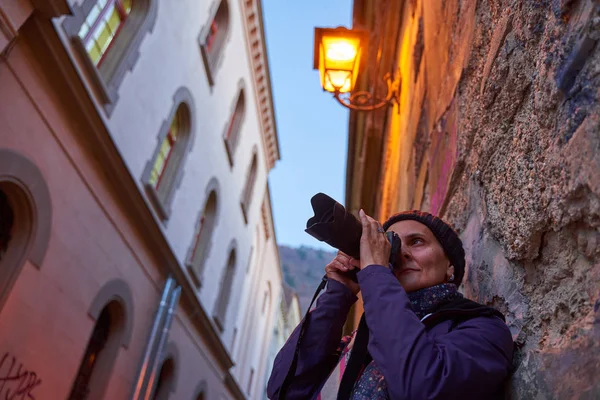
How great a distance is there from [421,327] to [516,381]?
11.8 inches

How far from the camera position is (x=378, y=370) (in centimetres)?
143

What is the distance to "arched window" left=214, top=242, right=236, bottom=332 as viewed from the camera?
14516mm

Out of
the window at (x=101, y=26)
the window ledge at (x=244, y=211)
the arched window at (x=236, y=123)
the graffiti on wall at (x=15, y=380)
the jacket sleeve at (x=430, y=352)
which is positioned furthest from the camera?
the window ledge at (x=244, y=211)

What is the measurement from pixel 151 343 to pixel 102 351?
1.37 m

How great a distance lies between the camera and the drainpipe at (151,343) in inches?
350

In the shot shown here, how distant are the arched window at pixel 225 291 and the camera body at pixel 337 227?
12.8 meters

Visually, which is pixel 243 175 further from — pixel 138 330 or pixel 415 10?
pixel 415 10

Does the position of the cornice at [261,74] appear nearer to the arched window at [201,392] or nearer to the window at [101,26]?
the window at [101,26]

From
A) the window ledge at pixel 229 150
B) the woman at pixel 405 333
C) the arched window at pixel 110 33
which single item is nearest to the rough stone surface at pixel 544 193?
the woman at pixel 405 333

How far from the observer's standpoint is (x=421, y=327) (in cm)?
130

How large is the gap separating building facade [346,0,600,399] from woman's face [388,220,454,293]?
0.18 metres

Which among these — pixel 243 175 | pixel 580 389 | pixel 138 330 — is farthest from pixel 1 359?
pixel 243 175

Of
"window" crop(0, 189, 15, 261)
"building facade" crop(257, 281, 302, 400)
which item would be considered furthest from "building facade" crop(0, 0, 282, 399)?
"building facade" crop(257, 281, 302, 400)

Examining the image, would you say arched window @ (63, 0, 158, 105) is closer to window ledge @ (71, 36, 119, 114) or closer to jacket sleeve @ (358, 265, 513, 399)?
window ledge @ (71, 36, 119, 114)
